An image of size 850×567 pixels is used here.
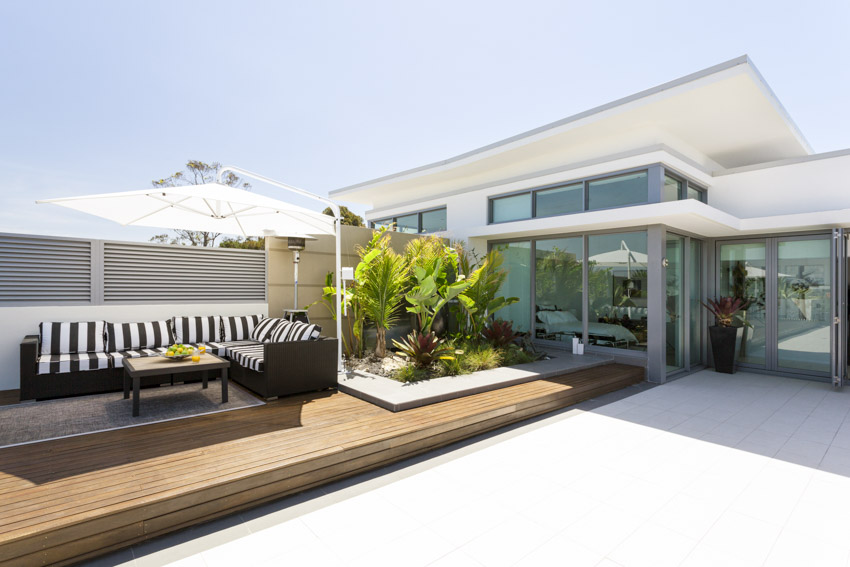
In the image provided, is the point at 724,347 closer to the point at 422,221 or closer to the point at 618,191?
the point at 618,191

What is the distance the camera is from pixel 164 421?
4008 millimetres

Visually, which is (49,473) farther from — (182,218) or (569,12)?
(569,12)

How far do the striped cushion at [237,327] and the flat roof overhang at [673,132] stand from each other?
17.6ft

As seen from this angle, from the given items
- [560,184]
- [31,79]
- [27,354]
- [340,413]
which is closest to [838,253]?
[560,184]

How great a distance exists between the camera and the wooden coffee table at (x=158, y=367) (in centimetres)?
411

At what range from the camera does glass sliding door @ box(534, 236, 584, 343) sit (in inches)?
314

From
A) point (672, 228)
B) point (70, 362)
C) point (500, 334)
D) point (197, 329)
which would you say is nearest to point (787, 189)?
point (672, 228)

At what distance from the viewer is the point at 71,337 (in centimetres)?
512

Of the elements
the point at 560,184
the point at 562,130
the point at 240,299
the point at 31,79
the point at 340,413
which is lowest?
the point at 340,413

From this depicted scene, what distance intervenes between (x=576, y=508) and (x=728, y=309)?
268 inches

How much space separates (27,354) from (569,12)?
9.94 meters

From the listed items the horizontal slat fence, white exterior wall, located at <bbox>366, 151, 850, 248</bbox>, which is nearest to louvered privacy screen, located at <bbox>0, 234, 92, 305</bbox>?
the horizontal slat fence

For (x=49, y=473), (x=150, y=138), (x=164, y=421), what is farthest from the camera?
(x=150, y=138)

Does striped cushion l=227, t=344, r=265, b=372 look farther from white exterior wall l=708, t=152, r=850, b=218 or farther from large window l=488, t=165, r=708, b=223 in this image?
white exterior wall l=708, t=152, r=850, b=218
